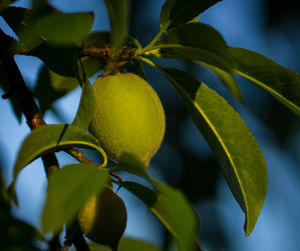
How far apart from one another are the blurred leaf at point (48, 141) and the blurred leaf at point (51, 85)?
44 centimetres

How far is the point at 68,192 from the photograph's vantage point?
1.93 ft

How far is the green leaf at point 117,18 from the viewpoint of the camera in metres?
0.68

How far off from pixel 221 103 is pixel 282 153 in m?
3.57

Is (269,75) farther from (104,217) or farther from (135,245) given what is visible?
(135,245)

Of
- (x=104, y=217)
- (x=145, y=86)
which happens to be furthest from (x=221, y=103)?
(x=104, y=217)

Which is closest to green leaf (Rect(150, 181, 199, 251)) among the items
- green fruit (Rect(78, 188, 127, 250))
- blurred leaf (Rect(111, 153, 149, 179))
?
blurred leaf (Rect(111, 153, 149, 179))

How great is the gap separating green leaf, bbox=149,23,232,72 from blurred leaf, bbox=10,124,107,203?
27cm

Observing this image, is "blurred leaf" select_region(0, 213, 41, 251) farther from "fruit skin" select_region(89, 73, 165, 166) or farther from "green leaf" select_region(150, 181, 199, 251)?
"green leaf" select_region(150, 181, 199, 251)

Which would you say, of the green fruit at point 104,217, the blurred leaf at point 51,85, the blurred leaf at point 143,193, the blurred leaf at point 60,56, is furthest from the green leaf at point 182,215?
the blurred leaf at point 51,85

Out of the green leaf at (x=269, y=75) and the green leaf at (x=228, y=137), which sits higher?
the green leaf at (x=269, y=75)

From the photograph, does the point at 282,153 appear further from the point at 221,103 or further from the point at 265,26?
the point at 221,103

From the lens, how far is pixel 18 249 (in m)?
1.04

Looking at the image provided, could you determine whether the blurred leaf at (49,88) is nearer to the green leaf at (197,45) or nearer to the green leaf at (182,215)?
the green leaf at (197,45)

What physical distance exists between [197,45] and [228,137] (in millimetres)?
279
